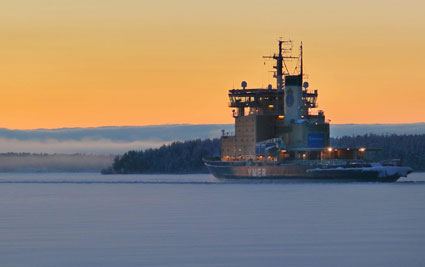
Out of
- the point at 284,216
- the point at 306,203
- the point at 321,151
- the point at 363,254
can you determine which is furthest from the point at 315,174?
the point at 363,254

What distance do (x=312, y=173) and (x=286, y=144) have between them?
26.0 ft

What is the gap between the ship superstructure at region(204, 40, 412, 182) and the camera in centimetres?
9581

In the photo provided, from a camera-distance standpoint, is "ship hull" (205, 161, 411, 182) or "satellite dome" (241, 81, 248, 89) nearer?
"ship hull" (205, 161, 411, 182)

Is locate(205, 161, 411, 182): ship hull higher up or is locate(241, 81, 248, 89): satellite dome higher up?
locate(241, 81, 248, 89): satellite dome

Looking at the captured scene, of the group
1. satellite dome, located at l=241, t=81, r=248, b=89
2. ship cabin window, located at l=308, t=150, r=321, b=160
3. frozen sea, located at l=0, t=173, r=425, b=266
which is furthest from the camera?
satellite dome, located at l=241, t=81, r=248, b=89

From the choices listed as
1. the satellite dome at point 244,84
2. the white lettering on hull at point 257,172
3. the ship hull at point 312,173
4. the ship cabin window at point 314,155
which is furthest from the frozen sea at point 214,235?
the satellite dome at point 244,84

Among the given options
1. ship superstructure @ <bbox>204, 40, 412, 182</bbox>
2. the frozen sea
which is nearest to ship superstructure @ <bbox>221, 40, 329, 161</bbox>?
ship superstructure @ <bbox>204, 40, 412, 182</bbox>

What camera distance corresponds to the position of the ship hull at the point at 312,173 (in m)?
94.4

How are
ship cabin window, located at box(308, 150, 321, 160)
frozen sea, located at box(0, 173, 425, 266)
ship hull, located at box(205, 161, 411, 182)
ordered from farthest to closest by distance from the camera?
ship cabin window, located at box(308, 150, 321, 160) → ship hull, located at box(205, 161, 411, 182) → frozen sea, located at box(0, 173, 425, 266)

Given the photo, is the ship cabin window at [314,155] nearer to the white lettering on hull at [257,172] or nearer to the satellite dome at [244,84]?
the white lettering on hull at [257,172]

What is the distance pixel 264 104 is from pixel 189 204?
55.3 metres

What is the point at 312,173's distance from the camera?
97438 millimetres

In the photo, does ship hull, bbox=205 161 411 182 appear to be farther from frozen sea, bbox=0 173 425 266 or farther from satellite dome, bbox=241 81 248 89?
frozen sea, bbox=0 173 425 266

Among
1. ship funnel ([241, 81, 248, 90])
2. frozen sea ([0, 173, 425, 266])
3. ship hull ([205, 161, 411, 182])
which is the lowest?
frozen sea ([0, 173, 425, 266])
